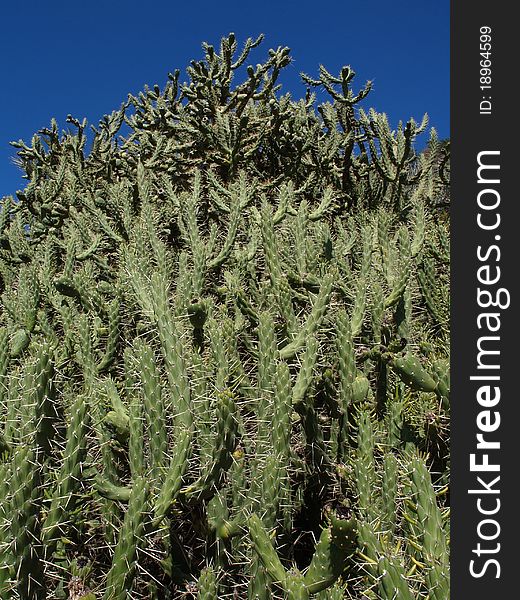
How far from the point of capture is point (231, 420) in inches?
78.0

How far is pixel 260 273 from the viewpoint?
505 centimetres

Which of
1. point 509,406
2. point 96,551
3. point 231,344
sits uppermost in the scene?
point 231,344

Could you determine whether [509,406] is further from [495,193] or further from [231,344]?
[231,344]

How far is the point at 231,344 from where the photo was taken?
114 inches

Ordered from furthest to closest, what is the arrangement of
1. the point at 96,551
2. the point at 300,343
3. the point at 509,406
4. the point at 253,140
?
the point at 253,140
the point at 300,343
the point at 96,551
the point at 509,406

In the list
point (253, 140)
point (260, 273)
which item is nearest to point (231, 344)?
point (260, 273)

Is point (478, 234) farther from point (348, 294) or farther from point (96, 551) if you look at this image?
point (96, 551)

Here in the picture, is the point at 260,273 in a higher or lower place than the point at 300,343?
higher

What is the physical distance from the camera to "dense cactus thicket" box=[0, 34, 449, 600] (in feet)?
6.01

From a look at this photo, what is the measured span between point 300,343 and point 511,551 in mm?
1462

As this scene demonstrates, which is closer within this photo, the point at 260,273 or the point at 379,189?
the point at 260,273

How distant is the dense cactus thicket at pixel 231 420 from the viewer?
183cm

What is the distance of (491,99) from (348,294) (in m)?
1.67

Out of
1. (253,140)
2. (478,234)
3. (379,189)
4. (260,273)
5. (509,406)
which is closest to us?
(509,406)
